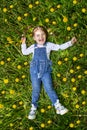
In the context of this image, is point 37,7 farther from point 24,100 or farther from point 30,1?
point 24,100

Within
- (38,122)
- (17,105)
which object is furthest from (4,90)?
(38,122)

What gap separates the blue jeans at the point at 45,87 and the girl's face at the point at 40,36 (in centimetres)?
28

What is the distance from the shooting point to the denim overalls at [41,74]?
11.3ft

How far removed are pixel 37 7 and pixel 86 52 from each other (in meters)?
0.64

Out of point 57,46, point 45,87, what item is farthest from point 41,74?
point 57,46

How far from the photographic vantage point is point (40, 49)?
11.5 ft

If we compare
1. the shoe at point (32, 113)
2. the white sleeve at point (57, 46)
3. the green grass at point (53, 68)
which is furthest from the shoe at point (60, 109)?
the white sleeve at point (57, 46)

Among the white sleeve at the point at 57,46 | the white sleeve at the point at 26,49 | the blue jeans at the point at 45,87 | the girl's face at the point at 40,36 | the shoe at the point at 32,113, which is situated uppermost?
the girl's face at the point at 40,36

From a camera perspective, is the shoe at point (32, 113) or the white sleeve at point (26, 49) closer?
the shoe at point (32, 113)

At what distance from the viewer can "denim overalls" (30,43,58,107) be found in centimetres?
345

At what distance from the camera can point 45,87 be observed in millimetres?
3471

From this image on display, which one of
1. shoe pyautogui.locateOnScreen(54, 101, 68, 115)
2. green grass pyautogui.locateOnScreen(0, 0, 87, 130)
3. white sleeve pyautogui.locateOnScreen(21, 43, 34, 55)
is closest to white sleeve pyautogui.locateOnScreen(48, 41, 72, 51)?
green grass pyautogui.locateOnScreen(0, 0, 87, 130)

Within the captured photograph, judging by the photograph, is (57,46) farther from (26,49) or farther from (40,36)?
(26,49)

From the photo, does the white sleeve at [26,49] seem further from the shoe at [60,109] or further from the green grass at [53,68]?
the shoe at [60,109]
